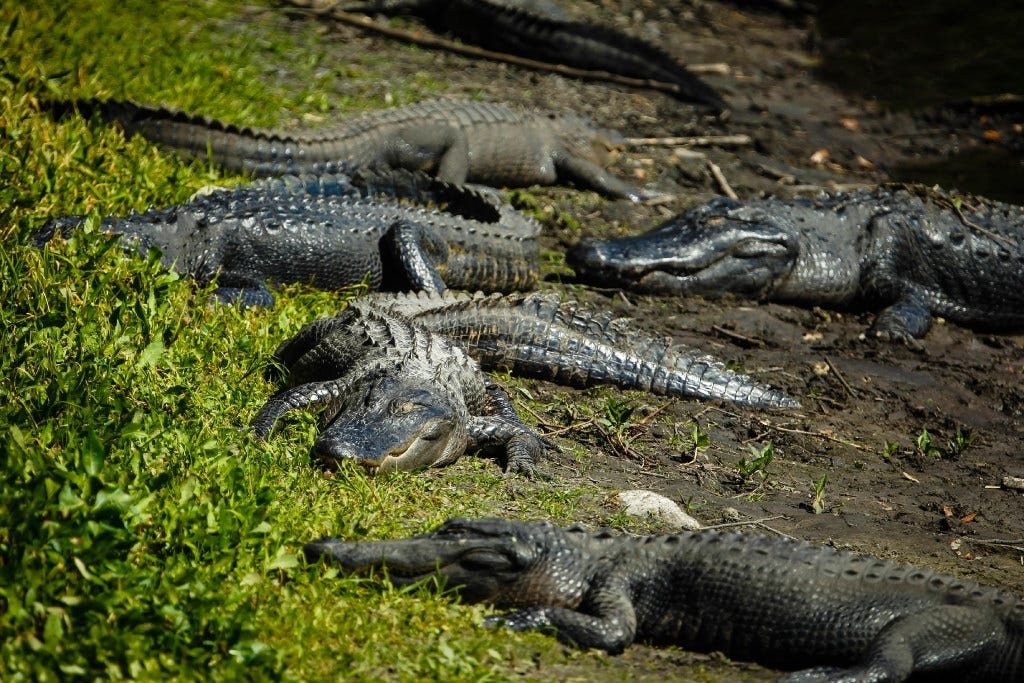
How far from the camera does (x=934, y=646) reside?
372 cm

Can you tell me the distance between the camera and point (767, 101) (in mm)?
12766

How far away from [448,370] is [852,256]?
427 centimetres

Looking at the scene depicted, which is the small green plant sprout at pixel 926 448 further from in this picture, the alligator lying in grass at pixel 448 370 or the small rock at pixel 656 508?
the small rock at pixel 656 508

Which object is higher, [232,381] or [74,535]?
[74,535]

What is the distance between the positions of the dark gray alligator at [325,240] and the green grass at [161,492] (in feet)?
0.90

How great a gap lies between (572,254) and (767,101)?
19.2 feet

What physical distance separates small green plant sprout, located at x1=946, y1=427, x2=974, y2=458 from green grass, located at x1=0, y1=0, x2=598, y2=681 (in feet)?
7.88

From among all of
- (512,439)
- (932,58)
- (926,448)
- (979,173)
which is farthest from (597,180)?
(932,58)

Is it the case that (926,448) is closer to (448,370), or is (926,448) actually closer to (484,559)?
(448,370)

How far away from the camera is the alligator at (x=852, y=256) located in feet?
26.0

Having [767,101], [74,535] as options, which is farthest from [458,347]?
[767,101]

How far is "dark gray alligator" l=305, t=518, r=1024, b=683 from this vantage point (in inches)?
147

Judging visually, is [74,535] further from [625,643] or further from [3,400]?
[625,643]

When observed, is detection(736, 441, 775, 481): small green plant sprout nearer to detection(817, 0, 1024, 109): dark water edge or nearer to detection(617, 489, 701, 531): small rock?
detection(617, 489, 701, 531): small rock
